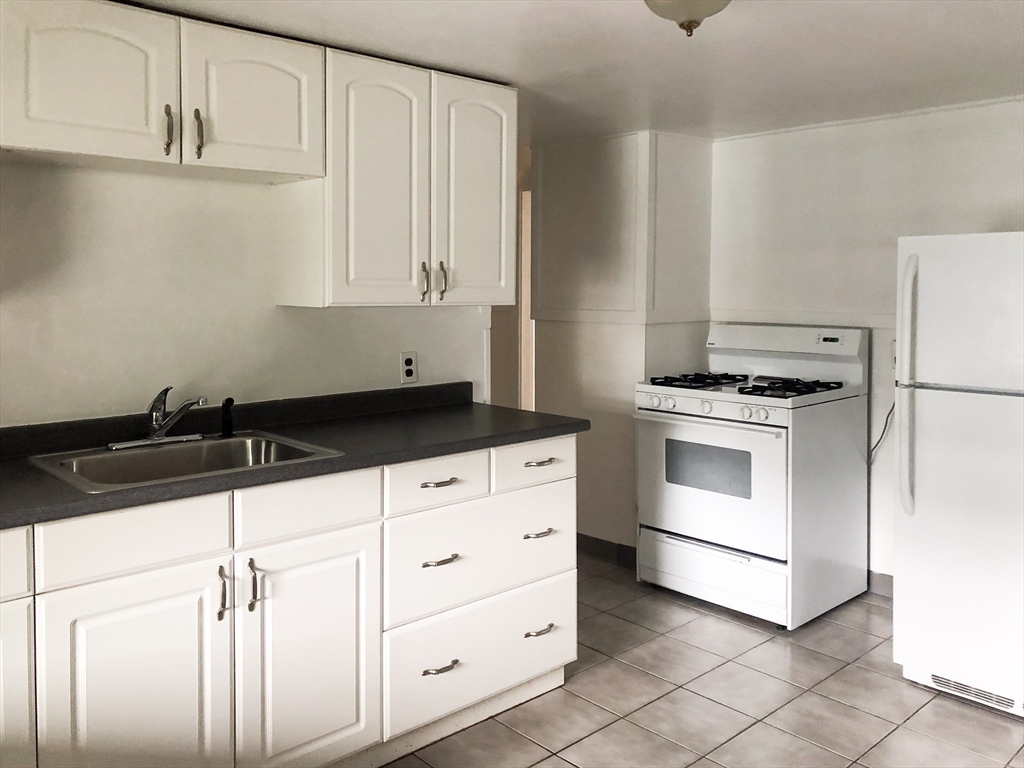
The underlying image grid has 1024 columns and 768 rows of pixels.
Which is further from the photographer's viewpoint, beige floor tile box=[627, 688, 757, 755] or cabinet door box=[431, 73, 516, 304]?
cabinet door box=[431, 73, 516, 304]

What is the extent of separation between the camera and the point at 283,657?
87.4 inches

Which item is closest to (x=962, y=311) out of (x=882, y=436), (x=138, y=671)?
(x=882, y=436)

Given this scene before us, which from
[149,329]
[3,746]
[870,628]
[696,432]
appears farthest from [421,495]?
[870,628]

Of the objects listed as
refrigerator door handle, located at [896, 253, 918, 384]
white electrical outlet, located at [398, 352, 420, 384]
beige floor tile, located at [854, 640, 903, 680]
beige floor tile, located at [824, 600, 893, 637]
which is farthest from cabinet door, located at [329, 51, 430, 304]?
beige floor tile, located at [824, 600, 893, 637]

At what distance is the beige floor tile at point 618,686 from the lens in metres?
2.91

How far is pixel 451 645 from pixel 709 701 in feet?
3.18

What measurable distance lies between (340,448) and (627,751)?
4.19 feet

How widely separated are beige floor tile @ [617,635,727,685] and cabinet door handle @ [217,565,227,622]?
1.69 meters

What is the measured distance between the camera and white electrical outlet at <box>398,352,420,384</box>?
10.6 feet

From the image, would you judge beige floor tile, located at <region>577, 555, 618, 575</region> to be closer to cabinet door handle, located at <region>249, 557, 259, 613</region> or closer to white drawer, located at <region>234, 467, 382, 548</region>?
white drawer, located at <region>234, 467, 382, 548</region>

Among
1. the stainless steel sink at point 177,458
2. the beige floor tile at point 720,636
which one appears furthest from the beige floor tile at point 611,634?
the stainless steel sink at point 177,458

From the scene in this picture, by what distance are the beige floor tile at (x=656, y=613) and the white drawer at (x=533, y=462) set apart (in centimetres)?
103

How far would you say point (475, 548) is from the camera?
2660mm

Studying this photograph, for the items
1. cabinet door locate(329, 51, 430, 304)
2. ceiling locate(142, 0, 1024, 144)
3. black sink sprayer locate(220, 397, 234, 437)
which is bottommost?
black sink sprayer locate(220, 397, 234, 437)
